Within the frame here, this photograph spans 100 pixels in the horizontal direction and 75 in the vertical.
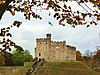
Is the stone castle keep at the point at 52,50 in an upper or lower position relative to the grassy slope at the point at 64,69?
A: upper

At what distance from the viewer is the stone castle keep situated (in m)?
72.9

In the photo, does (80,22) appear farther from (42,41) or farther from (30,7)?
(42,41)

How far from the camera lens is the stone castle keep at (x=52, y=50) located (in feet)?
239

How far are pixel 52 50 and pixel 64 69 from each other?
51.8 feet

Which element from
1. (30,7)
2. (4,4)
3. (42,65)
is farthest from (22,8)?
(42,65)

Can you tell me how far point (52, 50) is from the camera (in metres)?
74.5

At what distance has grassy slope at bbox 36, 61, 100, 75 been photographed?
2207 inches

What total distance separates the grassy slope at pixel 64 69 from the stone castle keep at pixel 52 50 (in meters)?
9.48

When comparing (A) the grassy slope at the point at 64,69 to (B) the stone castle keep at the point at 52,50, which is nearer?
(A) the grassy slope at the point at 64,69

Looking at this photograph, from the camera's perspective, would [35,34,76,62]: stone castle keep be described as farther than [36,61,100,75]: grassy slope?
Yes

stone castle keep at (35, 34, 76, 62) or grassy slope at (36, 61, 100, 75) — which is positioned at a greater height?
stone castle keep at (35, 34, 76, 62)

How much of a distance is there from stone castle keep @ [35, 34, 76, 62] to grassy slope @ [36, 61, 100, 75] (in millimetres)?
9478

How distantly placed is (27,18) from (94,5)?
1483 mm

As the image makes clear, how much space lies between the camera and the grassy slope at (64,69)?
5605 cm
